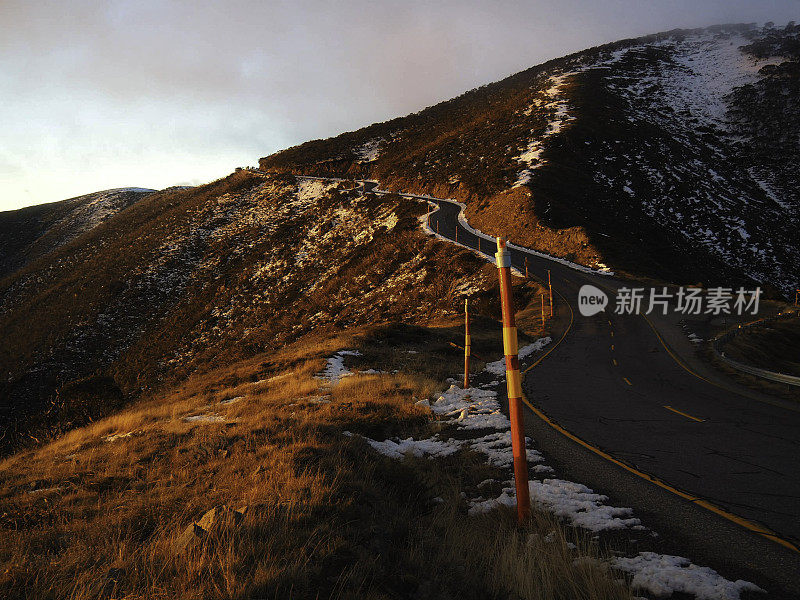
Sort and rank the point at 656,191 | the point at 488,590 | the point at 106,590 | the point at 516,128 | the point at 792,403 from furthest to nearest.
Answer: the point at 516,128 → the point at 656,191 → the point at 792,403 → the point at 488,590 → the point at 106,590

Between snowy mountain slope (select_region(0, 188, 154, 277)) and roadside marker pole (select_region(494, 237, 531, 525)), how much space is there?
99.9 m

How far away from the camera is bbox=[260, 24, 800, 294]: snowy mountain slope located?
1543 inches


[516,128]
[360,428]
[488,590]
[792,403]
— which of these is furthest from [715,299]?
[516,128]

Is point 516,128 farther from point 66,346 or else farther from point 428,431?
Answer: point 428,431

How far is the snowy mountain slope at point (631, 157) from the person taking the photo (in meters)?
39.2

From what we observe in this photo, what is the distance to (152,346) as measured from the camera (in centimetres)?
3769

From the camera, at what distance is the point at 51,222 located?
99.1 m

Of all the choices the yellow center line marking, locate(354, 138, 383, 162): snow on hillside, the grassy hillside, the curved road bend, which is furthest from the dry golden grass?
locate(354, 138, 383, 162): snow on hillside

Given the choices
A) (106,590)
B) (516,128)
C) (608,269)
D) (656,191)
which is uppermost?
(516,128)

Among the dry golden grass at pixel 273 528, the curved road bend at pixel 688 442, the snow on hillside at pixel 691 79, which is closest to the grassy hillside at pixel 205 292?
the dry golden grass at pixel 273 528

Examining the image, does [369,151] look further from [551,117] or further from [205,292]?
[205,292]

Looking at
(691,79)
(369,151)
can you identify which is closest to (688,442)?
(369,151)

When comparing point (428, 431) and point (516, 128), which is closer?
point (428, 431)

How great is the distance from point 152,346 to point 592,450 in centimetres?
3921
